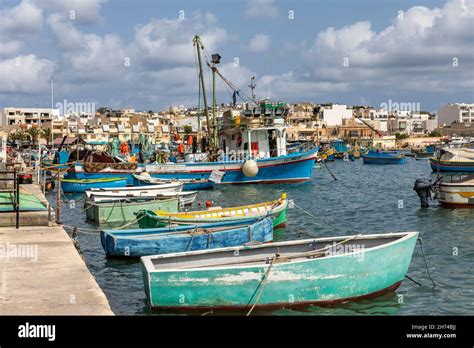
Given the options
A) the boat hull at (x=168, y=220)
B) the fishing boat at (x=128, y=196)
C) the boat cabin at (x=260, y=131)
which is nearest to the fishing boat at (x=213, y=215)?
the boat hull at (x=168, y=220)

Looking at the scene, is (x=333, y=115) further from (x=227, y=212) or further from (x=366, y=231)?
(x=227, y=212)

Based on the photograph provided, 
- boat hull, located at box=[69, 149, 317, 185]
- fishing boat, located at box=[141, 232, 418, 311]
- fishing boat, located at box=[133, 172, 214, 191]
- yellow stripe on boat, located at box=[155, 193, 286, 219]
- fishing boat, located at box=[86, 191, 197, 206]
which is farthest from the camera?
boat hull, located at box=[69, 149, 317, 185]

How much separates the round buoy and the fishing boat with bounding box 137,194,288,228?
813 inches

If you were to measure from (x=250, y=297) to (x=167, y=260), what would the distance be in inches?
72.1

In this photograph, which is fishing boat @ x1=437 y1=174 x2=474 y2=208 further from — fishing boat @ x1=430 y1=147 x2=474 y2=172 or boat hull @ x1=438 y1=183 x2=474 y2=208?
fishing boat @ x1=430 y1=147 x2=474 y2=172

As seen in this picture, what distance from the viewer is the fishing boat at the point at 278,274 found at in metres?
11.8

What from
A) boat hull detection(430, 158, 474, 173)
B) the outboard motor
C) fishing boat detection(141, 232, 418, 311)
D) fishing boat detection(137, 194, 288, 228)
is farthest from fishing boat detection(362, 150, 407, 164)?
fishing boat detection(141, 232, 418, 311)

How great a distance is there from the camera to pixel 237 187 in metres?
43.9

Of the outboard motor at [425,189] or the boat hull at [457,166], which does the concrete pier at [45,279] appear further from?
the boat hull at [457,166]

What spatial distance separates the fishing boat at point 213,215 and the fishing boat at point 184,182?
1646 centimetres

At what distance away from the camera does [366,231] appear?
24.4 m

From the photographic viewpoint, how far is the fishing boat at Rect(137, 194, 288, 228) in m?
18.8
